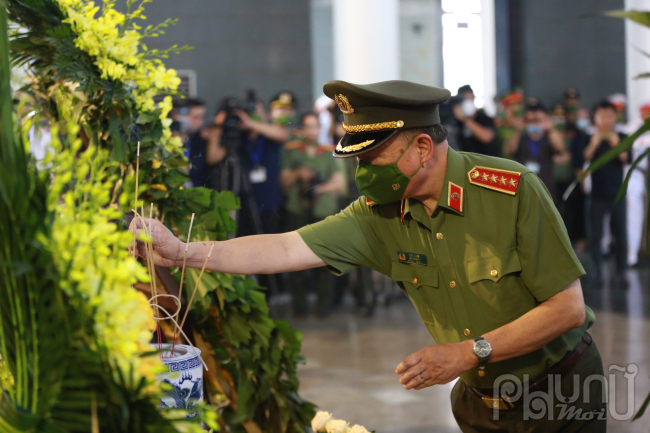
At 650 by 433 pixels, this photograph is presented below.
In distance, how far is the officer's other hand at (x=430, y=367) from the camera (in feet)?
4.26

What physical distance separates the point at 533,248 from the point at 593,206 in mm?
5312

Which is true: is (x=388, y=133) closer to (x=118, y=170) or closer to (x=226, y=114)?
(x=118, y=170)

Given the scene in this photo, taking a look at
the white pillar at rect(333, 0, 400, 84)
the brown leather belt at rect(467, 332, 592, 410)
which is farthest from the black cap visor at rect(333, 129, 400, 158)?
the white pillar at rect(333, 0, 400, 84)

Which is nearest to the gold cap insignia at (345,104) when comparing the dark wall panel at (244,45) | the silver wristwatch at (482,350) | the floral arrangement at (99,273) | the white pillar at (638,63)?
the silver wristwatch at (482,350)

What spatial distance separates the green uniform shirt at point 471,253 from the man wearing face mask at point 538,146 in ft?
14.9

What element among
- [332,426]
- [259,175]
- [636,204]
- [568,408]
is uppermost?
[259,175]

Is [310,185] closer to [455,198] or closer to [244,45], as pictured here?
[455,198]

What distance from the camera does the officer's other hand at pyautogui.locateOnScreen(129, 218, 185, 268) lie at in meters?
1.39

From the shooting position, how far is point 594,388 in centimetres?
160

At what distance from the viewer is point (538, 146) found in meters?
6.11

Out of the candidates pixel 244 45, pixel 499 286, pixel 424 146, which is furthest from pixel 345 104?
pixel 244 45

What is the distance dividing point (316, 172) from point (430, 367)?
4.19 metres

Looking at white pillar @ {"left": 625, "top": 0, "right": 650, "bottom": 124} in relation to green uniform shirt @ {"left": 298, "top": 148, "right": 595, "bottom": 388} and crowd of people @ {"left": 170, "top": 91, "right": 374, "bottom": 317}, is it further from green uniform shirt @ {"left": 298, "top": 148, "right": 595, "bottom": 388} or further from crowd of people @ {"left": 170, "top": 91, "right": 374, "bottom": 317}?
green uniform shirt @ {"left": 298, "top": 148, "right": 595, "bottom": 388}

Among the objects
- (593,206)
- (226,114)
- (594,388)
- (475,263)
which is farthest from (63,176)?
(593,206)
